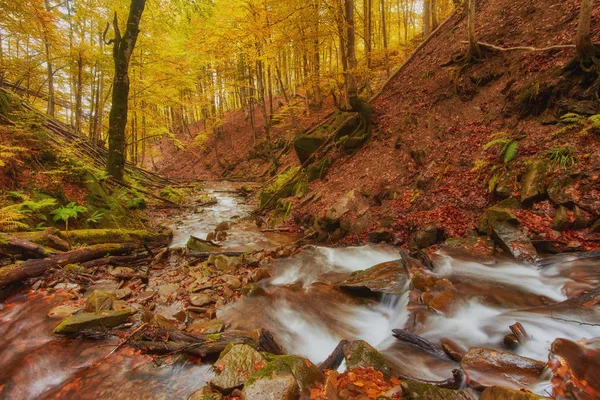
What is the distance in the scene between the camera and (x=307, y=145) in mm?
12438

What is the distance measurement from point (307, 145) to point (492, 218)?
8.24m

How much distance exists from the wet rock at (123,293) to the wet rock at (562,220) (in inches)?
306

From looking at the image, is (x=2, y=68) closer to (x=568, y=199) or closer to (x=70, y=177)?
(x=70, y=177)

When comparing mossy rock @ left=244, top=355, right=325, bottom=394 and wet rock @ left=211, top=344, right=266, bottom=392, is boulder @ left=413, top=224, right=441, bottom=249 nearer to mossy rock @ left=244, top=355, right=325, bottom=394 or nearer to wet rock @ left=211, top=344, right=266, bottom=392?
mossy rock @ left=244, top=355, right=325, bottom=394

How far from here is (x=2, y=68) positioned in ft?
27.6

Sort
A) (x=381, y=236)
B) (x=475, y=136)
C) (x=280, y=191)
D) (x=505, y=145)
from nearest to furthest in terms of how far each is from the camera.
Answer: (x=505, y=145)
(x=475, y=136)
(x=381, y=236)
(x=280, y=191)

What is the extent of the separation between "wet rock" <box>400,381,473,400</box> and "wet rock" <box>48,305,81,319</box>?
468cm

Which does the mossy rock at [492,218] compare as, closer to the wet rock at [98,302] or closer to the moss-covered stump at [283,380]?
the moss-covered stump at [283,380]

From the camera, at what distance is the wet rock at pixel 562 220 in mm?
4836

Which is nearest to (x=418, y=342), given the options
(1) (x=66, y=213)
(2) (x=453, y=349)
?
(2) (x=453, y=349)

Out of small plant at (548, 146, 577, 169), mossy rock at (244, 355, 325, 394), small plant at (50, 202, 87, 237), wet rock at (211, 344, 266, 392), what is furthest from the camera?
small plant at (50, 202, 87, 237)

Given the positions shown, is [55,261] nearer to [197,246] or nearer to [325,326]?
[197,246]

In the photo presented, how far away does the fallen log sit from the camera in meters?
4.56

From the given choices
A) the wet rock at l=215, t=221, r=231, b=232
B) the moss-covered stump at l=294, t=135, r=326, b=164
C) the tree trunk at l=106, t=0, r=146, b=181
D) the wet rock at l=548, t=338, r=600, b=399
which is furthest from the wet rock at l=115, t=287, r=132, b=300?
the moss-covered stump at l=294, t=135, r=326, b=164
